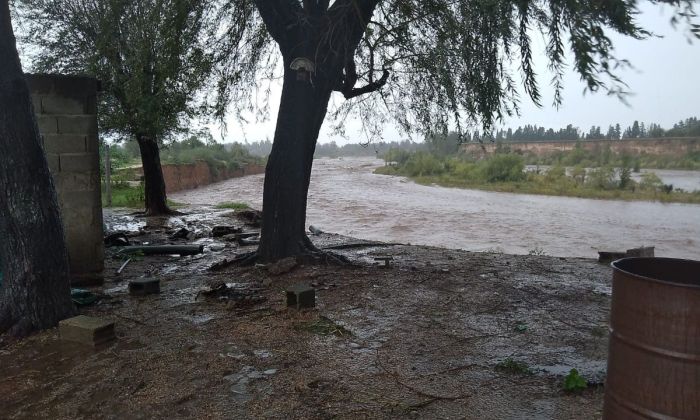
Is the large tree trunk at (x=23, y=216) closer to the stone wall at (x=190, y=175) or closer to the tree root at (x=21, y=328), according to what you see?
the tree root at (x=21, y=328)

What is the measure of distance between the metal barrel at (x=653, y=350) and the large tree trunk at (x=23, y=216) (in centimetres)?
459

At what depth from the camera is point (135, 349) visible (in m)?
4.47

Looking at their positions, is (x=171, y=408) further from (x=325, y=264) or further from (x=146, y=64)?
(x=146, y=64)

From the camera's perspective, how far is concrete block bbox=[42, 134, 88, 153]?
640 centimetres

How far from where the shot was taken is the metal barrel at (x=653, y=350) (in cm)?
202

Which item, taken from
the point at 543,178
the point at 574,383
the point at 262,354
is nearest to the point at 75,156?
the point at 262,354

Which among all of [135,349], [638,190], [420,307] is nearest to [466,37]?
[420,307]

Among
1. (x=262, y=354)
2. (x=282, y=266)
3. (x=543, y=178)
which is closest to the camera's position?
(x=262, y=354)

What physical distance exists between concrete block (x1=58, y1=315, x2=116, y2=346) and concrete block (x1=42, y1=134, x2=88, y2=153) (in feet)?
9.10

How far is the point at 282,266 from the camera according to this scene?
7.20 meters

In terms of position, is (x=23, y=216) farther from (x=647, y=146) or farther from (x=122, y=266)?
(x=647, y=146)

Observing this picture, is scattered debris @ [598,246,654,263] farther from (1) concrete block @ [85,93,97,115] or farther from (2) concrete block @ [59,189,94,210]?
(1) concrete block @ [85,93,97,115]

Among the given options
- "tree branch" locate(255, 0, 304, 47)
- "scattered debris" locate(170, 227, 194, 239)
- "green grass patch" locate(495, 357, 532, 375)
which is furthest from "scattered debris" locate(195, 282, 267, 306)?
"scattered debris" locate(170, 227, 194, 239)

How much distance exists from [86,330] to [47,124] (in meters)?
3.19
